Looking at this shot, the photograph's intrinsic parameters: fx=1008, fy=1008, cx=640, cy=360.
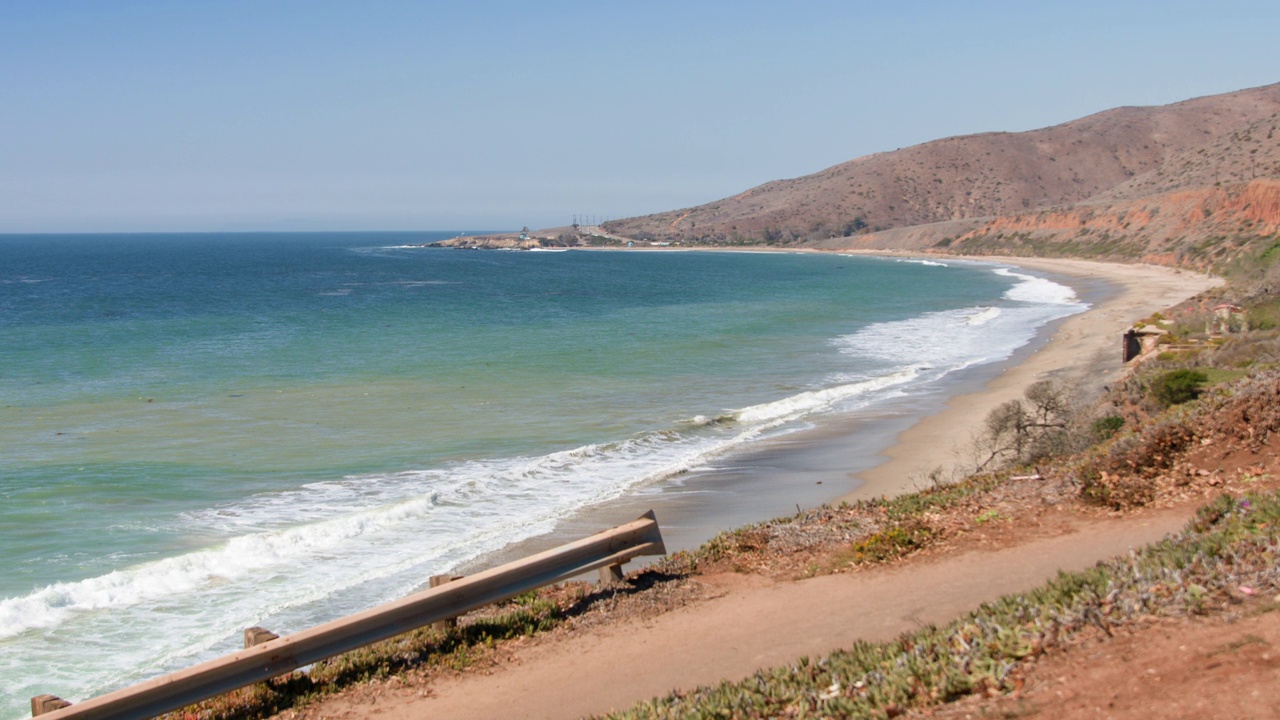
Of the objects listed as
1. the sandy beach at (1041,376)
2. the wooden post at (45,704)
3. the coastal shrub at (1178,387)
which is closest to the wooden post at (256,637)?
the wooden post at (45,704)

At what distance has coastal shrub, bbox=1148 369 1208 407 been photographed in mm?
14820

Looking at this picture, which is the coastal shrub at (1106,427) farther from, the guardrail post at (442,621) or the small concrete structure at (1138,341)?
the small concrete structure at (1138,341)

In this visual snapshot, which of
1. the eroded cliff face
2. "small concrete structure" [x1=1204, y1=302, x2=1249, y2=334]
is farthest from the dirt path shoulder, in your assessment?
the eroded cliff face

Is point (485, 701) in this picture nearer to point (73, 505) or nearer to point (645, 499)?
point (645, 499)

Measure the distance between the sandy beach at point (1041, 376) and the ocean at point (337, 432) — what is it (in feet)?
6.60

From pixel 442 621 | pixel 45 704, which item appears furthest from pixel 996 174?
pixel 45 704

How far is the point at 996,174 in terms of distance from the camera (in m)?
155

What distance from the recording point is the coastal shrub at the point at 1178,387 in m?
14.8

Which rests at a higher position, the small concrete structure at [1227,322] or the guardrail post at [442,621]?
the small concrete structure at [1227,322]

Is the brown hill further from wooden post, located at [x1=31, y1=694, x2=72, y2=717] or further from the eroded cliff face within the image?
wooden post, located at [x1=31, y1=694, x2=72, y2=717]

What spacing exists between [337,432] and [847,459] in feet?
33.9

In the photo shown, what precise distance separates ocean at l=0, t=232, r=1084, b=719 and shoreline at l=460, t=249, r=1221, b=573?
47cm

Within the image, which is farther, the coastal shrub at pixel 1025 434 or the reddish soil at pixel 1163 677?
the coastal shrub at pixel 1025 434

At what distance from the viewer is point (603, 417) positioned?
877 inches
